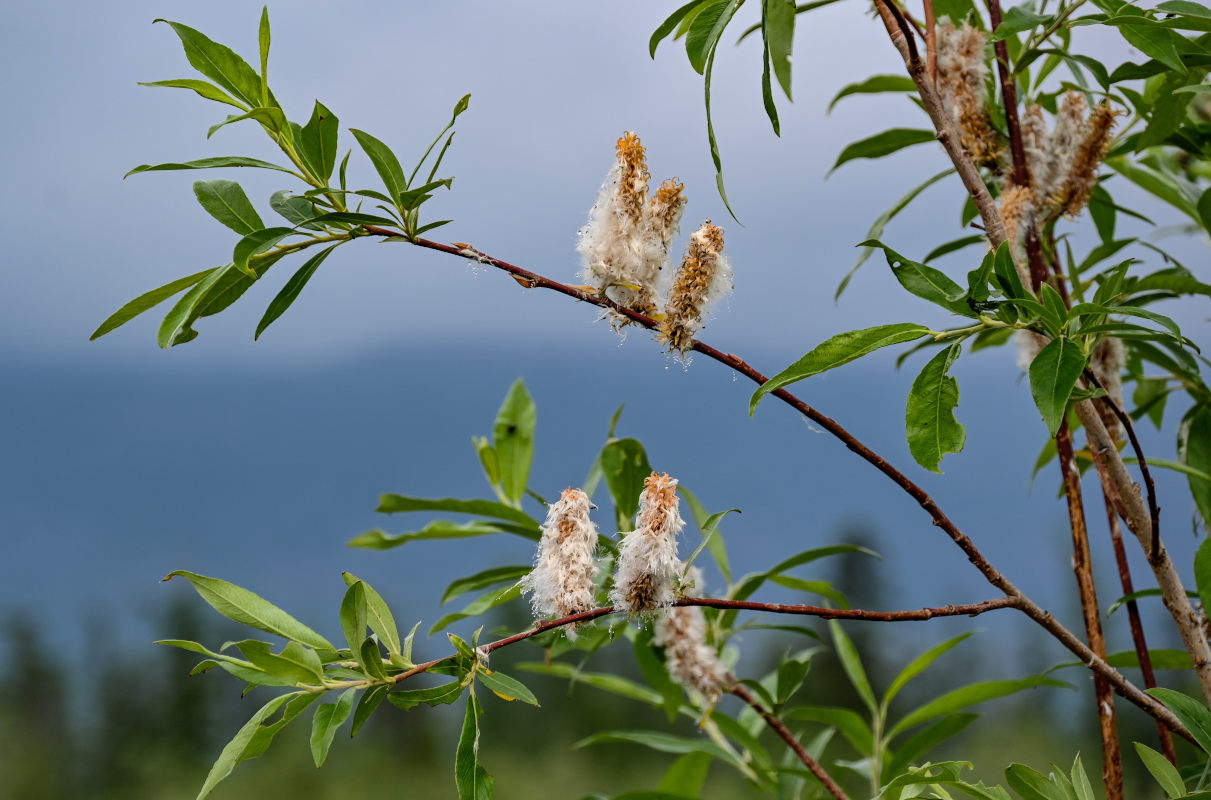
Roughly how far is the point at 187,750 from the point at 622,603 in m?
2.33

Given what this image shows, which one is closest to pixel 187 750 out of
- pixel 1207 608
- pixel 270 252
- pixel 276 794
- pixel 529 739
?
pixel 276 794

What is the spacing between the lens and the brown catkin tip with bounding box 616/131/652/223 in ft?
1.82

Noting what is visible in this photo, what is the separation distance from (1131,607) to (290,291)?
746mm

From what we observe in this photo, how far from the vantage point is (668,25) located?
624mm

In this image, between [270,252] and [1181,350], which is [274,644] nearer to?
[270,252]

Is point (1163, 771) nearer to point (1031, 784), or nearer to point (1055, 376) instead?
point (1031, 784)

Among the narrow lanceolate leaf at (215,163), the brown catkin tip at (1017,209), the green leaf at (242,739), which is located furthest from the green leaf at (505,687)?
the brown catkin tip at (1017,209)

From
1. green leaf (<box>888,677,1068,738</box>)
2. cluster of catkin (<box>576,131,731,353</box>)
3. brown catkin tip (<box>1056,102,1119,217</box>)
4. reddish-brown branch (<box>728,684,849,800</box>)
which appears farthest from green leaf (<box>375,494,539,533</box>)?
brown catkin tip (<box>1056,102,1119,217</box>)

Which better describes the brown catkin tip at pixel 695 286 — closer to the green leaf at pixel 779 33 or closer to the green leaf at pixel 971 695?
the green leaf at pixel 779 33

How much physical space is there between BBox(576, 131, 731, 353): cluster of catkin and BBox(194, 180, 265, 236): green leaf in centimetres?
20

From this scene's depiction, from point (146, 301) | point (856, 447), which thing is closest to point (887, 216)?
point (856, 447)

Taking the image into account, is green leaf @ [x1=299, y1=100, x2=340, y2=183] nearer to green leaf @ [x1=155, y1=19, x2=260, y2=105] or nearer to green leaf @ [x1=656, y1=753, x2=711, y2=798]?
green leaf @ [x1=155, y1=19, x2=260, y2=105]

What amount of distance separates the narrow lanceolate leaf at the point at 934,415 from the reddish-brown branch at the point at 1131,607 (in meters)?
0.31

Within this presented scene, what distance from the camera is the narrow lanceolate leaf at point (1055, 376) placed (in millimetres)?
470
